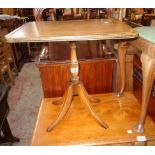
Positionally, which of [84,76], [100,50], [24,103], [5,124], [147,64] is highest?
[147,64]

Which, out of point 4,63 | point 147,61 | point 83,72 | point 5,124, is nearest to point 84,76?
point 83,72

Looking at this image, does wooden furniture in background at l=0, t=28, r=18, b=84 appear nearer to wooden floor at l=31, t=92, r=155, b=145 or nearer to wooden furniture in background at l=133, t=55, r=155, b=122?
wooden floor at l=31, t=92, r=155, b=145

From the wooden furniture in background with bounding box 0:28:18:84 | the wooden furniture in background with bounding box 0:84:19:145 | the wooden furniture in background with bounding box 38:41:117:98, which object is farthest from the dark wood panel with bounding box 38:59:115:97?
the wooden furniture in background with bounding box 0:28:18:84

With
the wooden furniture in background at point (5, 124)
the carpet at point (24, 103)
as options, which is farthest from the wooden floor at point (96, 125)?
the carpet at point (24, 103)

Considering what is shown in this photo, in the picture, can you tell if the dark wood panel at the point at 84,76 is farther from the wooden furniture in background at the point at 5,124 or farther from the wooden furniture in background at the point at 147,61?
the wooden furniture in background at the point at 147,61

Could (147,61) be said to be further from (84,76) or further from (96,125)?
(84,76)

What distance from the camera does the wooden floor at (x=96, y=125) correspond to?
1.00m

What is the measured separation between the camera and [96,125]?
3.66 ft

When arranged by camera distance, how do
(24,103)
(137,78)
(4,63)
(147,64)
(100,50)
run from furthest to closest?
(4,63), (24,103), (100,50), (137,78), (147,64)

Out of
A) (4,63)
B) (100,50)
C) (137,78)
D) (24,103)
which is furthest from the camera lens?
(4,63)

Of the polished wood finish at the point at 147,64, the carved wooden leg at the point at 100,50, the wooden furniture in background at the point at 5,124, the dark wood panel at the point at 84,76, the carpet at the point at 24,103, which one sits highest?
the polished wood finish at the point at 147,64

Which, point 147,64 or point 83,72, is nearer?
point 147,64

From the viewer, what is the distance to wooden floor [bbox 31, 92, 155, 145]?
100 cm
